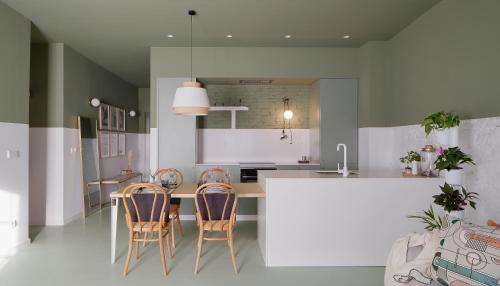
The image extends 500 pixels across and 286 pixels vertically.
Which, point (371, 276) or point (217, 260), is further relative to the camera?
point (217, 260)

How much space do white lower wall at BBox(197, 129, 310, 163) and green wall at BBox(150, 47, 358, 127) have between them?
1.24 meters

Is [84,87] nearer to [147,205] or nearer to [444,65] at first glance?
[147,205]

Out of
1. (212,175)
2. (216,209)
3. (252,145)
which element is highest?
(252,145)

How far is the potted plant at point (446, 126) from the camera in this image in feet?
9.81

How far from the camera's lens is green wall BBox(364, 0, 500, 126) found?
113 inches

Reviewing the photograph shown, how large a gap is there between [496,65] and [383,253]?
82.9 inches

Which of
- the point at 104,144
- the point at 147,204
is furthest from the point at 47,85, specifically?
the point at 147,204

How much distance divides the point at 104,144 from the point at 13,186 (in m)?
2.84

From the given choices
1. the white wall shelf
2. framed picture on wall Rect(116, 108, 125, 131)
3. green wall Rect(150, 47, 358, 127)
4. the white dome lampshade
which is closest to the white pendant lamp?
the white dome lampshade

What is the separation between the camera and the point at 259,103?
620 cm

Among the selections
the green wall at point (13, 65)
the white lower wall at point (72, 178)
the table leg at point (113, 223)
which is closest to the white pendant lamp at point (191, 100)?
the table leg at point (113, 223)

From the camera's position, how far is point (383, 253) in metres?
3.41

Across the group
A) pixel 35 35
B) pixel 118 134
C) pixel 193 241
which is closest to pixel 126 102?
pixel 118 134

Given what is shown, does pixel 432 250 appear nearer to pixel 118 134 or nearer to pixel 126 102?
pixel 118 134
